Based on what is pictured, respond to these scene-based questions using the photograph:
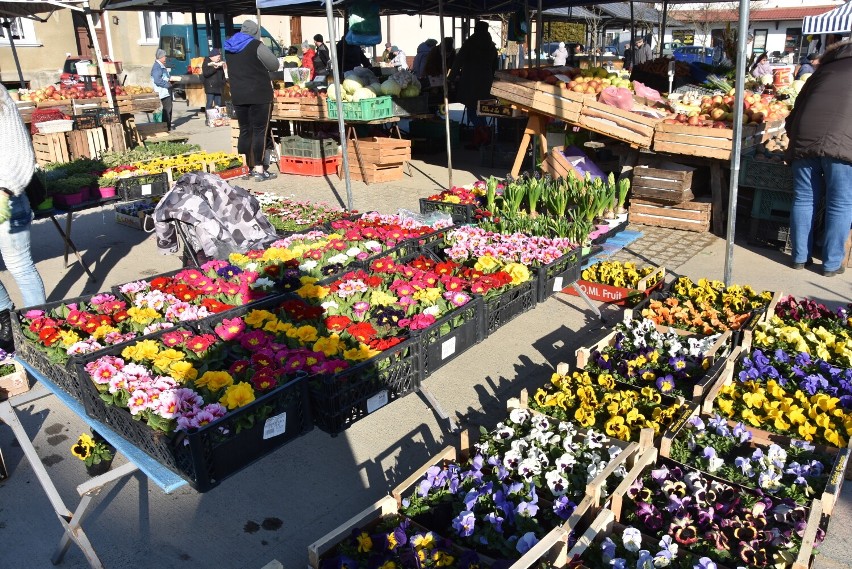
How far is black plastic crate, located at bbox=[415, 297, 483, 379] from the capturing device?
3.51 meters

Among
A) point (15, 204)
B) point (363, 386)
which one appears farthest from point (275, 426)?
point (15, 204)

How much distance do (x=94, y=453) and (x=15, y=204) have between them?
2.05 meters

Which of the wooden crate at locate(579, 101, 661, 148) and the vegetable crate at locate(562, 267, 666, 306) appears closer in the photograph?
the vegetable crate at locate(562, 267, 666, 306)

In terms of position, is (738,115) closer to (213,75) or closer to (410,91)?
(410,91)

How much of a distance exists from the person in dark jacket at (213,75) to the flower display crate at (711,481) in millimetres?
13943

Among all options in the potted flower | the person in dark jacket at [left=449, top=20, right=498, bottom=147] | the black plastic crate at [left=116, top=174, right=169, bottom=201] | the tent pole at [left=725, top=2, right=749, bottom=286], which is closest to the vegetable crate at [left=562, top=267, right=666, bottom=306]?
the tent pole at [left=725, top=2, right=749, bottom=286]

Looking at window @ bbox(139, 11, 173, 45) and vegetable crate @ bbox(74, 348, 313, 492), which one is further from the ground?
window @ bbox(139, 11, 173, 45)

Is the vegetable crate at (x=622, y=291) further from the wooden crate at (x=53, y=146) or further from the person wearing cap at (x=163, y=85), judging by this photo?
the person wearing cap at (x=163, y=85)

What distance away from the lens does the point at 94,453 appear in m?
3.74

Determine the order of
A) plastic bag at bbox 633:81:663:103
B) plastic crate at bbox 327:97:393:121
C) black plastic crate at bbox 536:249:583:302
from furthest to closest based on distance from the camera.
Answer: plastic crate at bbox 327:97:393:121
plastic bag at bbox 633:81:663:103
black plastic crate at bbox 536:249:583:302

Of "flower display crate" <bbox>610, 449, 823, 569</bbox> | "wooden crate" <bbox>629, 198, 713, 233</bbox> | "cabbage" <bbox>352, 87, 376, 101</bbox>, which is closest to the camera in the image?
"flower display crate" <bbox>610, 449, 823, 569</bbox>

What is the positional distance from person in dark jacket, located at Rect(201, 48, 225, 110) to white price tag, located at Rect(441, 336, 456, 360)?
1311cm

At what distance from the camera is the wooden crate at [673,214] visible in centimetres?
780

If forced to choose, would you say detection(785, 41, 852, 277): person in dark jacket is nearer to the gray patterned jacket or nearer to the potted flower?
the gray patterned jacket
